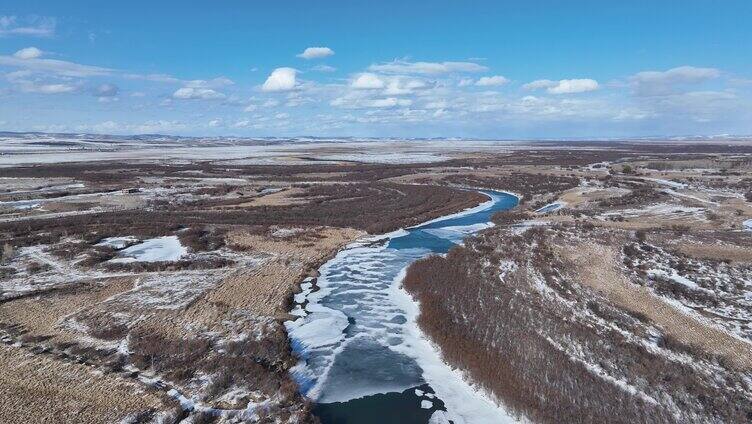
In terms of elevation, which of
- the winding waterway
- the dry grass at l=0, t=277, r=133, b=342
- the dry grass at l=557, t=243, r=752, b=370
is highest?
the dry grass at l=557, t=243, r=752, b=370

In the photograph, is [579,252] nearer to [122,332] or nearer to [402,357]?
[402,357]

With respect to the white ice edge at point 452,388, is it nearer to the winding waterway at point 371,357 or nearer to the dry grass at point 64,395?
the winding waterway at point 371,357

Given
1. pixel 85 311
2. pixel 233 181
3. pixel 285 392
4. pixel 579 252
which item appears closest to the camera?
pixel 285 392

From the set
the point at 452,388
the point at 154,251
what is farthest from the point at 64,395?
the point at 154,251

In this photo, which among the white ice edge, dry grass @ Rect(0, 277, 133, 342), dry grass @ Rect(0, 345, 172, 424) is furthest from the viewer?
dry grass @ Rect(0, 277, 133, 342)

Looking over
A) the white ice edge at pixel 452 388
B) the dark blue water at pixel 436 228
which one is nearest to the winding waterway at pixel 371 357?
the white ice edge at pixel 452 388

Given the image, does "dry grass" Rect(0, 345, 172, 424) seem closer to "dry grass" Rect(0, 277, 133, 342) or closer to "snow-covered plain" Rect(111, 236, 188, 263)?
"dry grass" Rect(0, 277, 133, 342)

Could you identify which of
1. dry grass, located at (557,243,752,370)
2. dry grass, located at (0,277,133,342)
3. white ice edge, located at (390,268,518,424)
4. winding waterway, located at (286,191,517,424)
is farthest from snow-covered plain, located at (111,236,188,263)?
dry grass, located at (557,243,752,370)

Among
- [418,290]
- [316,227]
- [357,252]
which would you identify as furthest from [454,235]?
[418,290]

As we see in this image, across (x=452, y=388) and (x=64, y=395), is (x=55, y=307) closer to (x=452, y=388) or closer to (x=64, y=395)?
(x=64, y=395)
